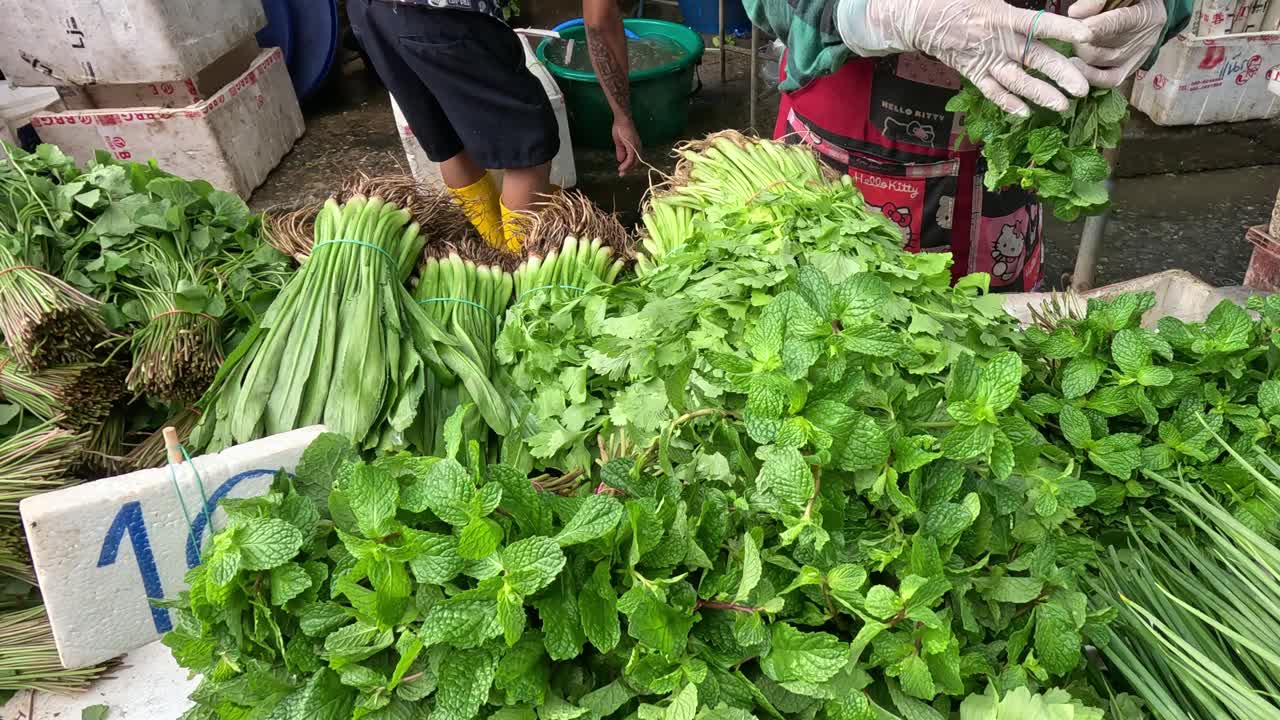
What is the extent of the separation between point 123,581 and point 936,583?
4.40 feet

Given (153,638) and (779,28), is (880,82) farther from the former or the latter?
(153,638)

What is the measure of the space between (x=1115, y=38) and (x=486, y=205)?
2245 mm

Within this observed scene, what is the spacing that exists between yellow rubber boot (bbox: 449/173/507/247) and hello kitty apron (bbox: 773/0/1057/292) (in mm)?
1198

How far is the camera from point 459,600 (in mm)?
831

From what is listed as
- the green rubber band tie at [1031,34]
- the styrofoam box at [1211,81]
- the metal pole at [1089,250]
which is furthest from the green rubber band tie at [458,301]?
the styrofoam box at [1211,81]

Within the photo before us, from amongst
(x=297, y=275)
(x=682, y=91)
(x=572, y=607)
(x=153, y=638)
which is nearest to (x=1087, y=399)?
(x=572, y=607)

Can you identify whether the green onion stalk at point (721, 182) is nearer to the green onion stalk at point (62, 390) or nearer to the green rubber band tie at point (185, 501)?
the green rubber band tie at point (185, 501)

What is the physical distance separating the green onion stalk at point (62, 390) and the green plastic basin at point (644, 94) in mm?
3337

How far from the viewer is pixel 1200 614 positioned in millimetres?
949

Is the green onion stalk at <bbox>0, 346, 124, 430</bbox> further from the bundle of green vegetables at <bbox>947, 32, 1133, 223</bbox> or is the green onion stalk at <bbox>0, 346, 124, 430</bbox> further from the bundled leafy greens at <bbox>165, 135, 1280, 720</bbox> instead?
the bundle of green vegetables at <bbox>947, 32, 1133, 223</bbox>

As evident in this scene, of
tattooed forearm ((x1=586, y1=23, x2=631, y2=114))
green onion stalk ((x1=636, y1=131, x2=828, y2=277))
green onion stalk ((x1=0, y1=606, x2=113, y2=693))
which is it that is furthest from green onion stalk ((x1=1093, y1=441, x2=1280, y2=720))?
tattooed forearm ((x1=586, y1=23, x2=631, y2=114))

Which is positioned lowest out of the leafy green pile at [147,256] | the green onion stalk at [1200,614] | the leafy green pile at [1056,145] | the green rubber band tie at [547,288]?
the green onion stalk at [1200,614]

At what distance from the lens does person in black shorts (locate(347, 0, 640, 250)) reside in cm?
258

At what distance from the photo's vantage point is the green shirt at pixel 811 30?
73.2 inches
